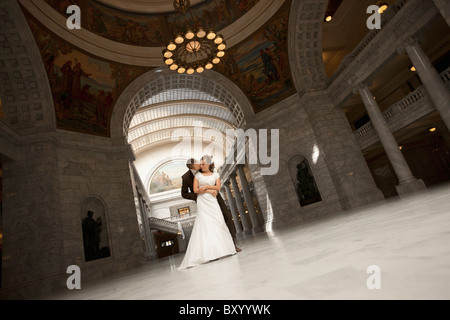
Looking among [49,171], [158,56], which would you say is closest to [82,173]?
[49,171]

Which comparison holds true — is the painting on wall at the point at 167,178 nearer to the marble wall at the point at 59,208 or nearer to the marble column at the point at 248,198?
the marble column at the point at 248,198

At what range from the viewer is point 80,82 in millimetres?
12336

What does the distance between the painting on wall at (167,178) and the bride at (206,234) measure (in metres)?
31.1

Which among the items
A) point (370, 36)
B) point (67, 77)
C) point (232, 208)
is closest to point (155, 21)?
point (67, 77)

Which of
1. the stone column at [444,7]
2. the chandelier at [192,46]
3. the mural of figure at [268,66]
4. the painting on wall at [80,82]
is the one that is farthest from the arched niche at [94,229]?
Result: the stone column at [444,7]

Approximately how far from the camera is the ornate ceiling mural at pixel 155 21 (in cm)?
1345

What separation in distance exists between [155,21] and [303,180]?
12.0 m

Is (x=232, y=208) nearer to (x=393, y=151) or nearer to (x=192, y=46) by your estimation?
(x=393, y=151)

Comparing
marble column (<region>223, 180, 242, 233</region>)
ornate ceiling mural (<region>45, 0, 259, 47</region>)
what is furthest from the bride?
marble column (<region>223, 180, 242, 233</region>)

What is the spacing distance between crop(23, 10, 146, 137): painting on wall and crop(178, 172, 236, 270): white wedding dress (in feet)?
32.9

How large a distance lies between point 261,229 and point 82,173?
11140 mm

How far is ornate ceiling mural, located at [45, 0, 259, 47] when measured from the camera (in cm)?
1345

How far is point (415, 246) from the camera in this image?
1.52 meters

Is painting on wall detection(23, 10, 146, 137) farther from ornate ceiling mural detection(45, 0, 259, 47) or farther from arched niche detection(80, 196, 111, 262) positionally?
arched niche detection(80, 196, 111, 262)
